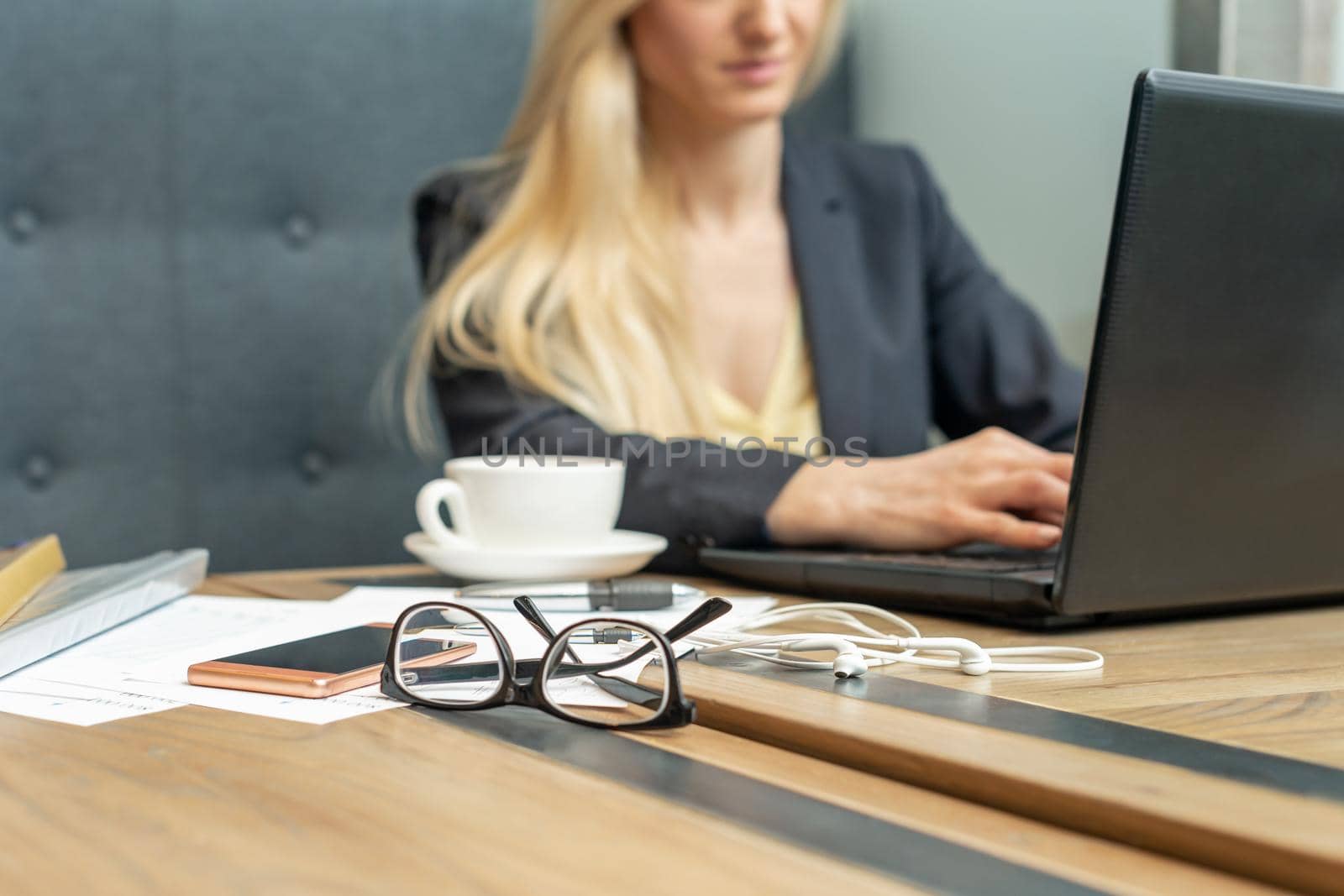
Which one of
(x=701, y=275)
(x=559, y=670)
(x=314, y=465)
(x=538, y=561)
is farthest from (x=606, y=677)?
(x=314, y=465)

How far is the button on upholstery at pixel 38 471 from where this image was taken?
4.65 feet

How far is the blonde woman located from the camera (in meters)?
1.19

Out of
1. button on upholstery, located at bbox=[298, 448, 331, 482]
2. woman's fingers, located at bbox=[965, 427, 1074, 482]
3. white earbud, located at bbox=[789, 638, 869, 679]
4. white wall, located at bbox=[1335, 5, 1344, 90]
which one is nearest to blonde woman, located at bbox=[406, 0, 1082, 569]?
button on upholstery, located at bbox=[298, 448, 331, 482]

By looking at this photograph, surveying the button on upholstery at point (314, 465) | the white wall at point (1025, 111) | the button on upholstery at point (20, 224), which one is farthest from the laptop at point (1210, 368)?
the button on upholstery at point (20, 224)

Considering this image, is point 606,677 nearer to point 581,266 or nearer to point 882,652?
point 882,652

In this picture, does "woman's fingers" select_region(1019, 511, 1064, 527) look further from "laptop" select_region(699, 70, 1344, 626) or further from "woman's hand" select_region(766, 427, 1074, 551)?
"laptop" select_region(699, 70, 1344, 626)

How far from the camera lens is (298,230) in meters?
1.51

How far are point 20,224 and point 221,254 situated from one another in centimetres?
22

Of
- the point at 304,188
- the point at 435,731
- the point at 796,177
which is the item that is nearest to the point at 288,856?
the point at 435,731

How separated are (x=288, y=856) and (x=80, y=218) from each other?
4.29ft

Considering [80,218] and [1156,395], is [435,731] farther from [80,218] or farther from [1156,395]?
[80,218]

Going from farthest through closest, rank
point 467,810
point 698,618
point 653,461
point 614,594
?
point 653,461 → point 614,594 → point 698,618 → point 467,810

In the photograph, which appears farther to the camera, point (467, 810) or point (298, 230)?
point (298, 230)

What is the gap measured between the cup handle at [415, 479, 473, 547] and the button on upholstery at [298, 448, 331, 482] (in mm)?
755
